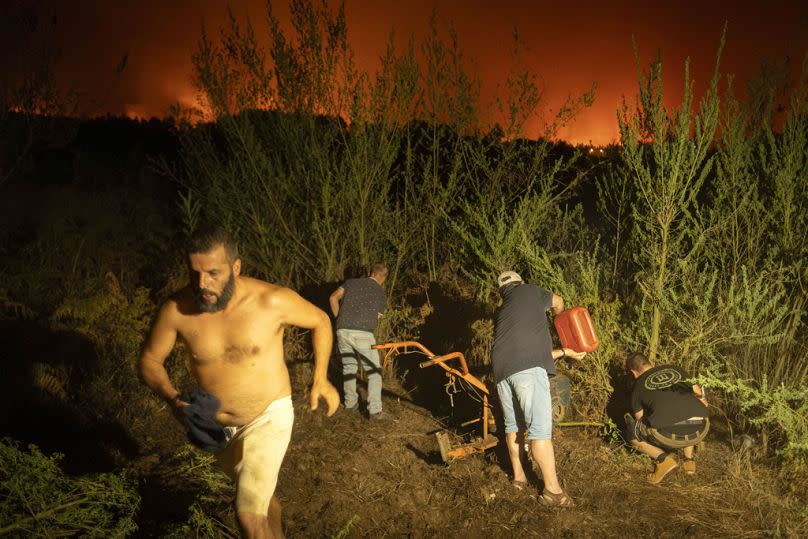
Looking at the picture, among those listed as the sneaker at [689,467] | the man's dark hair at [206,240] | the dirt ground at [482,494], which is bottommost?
the dirt ground at [482,494]

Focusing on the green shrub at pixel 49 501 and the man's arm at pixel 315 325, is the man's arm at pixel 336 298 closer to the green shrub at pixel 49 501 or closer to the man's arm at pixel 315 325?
the man's arm at pixel 315 325

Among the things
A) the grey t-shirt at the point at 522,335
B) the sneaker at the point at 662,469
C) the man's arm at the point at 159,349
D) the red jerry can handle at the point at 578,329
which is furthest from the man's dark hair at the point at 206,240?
the sneaker at the point at 662,469

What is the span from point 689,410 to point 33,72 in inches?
397

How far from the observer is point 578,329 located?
479cm

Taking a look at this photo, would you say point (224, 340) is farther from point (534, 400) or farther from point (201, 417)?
point (534, 400)

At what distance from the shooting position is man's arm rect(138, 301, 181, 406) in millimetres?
3006

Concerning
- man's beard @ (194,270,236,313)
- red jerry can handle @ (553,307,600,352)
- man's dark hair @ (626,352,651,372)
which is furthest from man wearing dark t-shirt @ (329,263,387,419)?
man's beard @ (194,270,236,313)

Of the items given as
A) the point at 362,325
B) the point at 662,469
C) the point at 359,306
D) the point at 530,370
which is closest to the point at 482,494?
the point at 530,370

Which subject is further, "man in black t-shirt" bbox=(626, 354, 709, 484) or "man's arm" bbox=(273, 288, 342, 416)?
"man in black t-shirt" bbox=(626, 354, 709, 484)

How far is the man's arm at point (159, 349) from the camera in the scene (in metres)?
3.01

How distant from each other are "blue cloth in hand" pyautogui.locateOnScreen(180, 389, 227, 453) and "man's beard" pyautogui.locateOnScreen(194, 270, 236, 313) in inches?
18.2

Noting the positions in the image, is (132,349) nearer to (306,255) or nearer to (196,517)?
(306,255)

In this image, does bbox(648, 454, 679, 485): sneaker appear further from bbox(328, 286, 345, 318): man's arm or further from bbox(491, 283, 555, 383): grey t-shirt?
bbox(328, 286, 345, 318): man's arm

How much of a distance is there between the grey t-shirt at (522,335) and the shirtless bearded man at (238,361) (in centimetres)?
202
